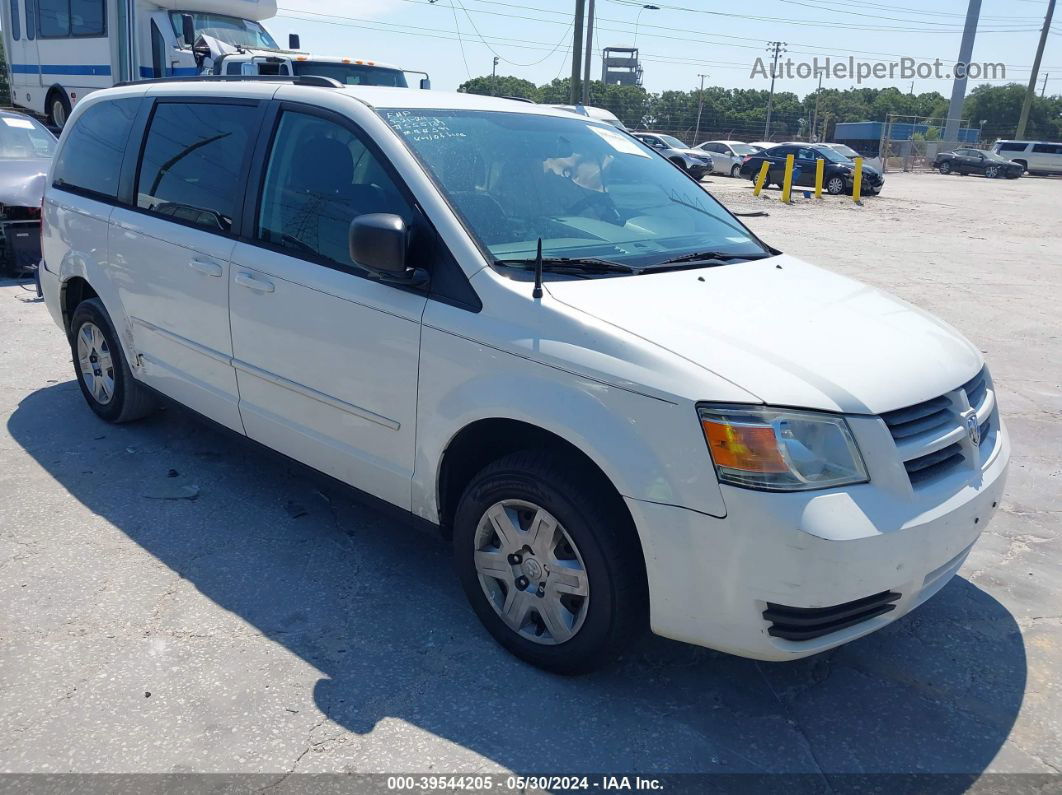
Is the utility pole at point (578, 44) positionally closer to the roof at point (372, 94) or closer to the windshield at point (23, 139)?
the windshield at point (23, 139)

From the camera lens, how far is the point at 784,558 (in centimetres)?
239

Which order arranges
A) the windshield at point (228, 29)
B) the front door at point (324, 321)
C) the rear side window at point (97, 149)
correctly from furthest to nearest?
1. the windshield at point (228, 29)
2. the rear side window at point (97, 149)
3. the front door at point (324, 321)

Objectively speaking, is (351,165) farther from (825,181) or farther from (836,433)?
(825,181)

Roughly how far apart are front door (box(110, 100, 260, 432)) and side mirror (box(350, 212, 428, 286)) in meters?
1.09

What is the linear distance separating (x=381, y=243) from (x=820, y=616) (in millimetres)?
1811

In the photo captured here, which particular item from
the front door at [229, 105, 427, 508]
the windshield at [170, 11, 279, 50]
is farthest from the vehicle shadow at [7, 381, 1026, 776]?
the windshield at [170, 11, 279, 50]

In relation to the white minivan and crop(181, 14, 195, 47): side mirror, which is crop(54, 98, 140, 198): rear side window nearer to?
the white minivan

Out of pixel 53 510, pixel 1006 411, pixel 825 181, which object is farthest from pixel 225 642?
pixel 825 181

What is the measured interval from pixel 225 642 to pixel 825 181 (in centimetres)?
2831

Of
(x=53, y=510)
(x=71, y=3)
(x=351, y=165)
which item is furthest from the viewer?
(x=71, y=3)

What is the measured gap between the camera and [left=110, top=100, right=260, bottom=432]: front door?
152 inches

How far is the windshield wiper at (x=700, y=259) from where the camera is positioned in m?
3.27

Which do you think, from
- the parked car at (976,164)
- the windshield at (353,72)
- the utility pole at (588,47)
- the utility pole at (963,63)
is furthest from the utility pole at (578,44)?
the utility pole at (963,63)

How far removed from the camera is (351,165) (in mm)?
3400
